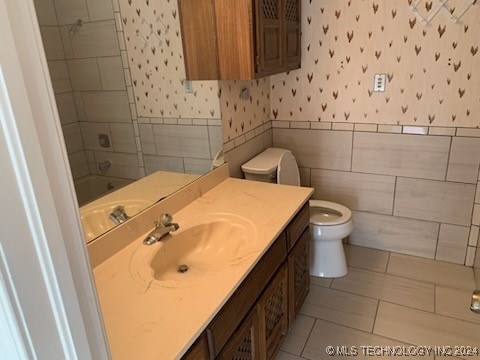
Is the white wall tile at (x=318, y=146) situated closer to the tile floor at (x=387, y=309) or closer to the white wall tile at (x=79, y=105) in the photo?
the tile floor at (x=387, y=309)

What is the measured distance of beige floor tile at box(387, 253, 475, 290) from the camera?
2.42m

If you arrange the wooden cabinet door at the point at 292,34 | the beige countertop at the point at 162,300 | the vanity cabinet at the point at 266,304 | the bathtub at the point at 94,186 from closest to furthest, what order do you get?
the beige countertop at the point at 162,300 < the vanity cabinet at the point at 266,304 < the bathtub at the point at 94,186 < the wooden cabinet door at the point at 292,34

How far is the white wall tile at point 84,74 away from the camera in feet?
3.98

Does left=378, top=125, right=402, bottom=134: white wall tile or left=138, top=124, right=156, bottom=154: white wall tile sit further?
left=378, top=125, right=402, bottom=134: white wall tile

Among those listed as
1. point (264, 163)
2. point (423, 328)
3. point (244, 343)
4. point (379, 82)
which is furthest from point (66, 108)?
point (423, 328)

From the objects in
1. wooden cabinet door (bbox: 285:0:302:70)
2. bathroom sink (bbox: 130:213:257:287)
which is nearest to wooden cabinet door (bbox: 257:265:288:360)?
bathroom sink (bbox: 130:213:257:287)

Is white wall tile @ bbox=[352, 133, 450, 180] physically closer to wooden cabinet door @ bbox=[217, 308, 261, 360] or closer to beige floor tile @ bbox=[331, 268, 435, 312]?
beige floor tile @ bbox=[331, 268, 435, 312]

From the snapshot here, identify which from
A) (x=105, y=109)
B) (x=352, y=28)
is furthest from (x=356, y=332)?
(x=352, y=28)

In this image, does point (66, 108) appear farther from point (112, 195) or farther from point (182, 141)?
point (182, 141)

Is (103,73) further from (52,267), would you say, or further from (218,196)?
(52,267)

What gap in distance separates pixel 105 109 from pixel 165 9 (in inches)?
25.0

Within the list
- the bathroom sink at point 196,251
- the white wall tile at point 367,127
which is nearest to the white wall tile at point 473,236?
the white wall tile at point 367,127

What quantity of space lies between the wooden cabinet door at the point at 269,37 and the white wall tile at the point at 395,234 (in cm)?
139

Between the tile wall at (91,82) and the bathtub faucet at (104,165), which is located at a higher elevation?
the tile wall at (91,82)
